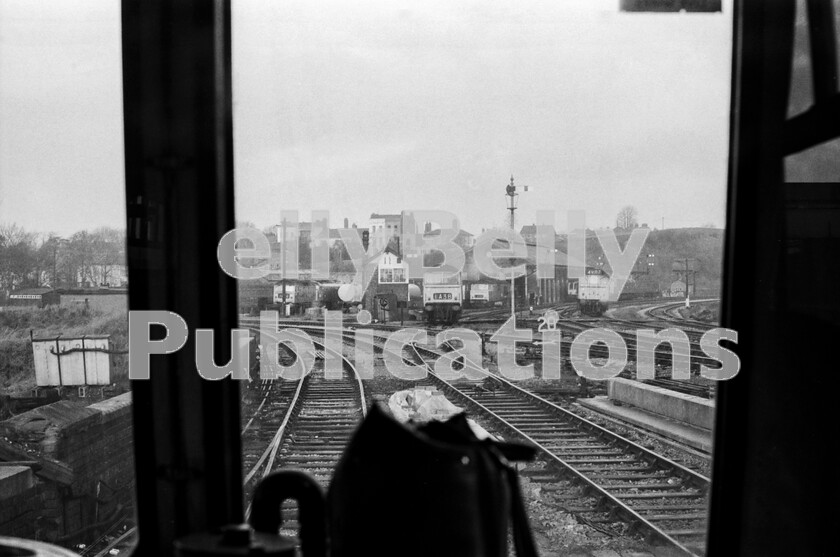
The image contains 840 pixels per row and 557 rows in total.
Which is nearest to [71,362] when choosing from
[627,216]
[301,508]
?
[301,508]

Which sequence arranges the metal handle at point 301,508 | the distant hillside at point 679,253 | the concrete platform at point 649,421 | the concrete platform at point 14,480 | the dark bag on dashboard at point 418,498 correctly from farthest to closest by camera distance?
the concrete platform at point 649,421 → the distant hillside at point 679,253 → the concrete platform at point 14,480 → the metal handle at point 301,508 → the dark bag on dashboard at point 418,498

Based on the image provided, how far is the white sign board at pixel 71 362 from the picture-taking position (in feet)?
6.24

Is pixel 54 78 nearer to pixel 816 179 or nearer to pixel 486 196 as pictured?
pixel 486 196

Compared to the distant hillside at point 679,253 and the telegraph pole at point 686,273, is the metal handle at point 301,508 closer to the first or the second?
the distant hillside at point 679,253

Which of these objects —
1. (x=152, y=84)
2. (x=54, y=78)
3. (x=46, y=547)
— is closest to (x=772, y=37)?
(x=152, y=84)

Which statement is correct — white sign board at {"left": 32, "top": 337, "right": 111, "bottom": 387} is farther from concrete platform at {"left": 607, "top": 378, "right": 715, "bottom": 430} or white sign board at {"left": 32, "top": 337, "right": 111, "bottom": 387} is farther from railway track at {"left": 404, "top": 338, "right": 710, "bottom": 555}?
concrete platform at {"left": 607, "top": 378, "right": 715, "bottom": 430}

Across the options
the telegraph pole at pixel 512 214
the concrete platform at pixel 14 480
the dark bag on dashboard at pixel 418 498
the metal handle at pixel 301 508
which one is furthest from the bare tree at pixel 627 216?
the concrete platform at pixel 14 480

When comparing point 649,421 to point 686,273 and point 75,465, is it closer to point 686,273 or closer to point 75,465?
point 686,273

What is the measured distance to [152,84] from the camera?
1847mm

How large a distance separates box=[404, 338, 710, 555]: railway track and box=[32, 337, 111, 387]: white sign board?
0.86 meters

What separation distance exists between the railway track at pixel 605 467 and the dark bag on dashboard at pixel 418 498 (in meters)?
0.91

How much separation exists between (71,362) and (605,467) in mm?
1621

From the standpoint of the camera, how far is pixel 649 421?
225cm

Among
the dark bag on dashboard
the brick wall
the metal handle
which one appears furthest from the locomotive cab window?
the dark bag on dashboard
